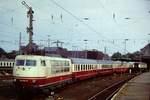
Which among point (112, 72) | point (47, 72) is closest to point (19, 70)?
point (47, 72)

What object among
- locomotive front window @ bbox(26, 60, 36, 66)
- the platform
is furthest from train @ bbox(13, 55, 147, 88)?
the platform

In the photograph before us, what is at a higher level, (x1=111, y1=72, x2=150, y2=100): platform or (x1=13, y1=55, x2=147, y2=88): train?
(x1=13, y1=55, x2=147, y2=88): train

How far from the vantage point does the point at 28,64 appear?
2539cm

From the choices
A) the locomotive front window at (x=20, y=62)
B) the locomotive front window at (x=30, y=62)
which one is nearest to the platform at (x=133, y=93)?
the locomotive front window at (x=30, y=62)

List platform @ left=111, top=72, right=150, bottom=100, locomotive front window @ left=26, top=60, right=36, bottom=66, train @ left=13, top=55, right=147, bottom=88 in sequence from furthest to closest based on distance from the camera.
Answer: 1. platform @ left=111, top=72, right=150, bottom=100
2. locomotive front window @ left=26, top=60, right=36, bottom=66
3. train @ left=13, top=55, right=147, bottom=88

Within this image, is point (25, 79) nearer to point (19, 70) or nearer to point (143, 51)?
point (19, 70)

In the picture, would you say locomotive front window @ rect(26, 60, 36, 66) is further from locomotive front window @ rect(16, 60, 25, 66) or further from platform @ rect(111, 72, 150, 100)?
platform @ rect(111, 72, 150, 100)

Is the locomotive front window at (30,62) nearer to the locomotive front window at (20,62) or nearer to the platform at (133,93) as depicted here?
the locomotive front window at (20,62)

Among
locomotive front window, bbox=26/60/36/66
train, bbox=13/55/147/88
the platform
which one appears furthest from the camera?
the platform

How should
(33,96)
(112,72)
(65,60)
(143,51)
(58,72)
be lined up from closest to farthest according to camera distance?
(33,96), (58,72), (65,60), (112,72), (143,51)

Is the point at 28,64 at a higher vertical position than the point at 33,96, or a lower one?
higher

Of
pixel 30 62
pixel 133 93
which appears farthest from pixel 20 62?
pixel 133 93

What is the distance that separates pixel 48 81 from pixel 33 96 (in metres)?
1.47

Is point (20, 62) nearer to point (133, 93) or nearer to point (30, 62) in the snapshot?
point (30, 62)
